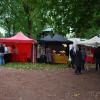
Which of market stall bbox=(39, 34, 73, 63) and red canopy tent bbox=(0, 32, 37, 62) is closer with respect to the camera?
red canopy tent bbox=(0, 32, 37, 62)

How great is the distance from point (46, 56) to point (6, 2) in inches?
624

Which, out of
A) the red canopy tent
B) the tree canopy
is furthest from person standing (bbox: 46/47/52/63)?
the tree canopy

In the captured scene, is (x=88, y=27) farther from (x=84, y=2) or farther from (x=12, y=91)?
(x=12, y=91)

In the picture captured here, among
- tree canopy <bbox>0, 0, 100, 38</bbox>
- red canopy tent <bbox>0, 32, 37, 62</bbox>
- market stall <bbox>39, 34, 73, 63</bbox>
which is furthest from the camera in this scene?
market stall <bbox>39, 34, 73, 63</bbox>

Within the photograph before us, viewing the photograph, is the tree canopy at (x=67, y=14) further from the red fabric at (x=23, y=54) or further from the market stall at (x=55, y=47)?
the red fabric at (x=23, y=54)

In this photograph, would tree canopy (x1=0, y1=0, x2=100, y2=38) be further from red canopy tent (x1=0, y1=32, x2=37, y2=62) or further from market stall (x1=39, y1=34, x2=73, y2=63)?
market stall (x1=39, y1=34, x2=73, y2=63)

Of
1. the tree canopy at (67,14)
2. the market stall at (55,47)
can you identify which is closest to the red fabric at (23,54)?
the market stall at (55,47)

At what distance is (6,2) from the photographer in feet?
176

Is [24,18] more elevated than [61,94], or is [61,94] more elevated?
[24,18]

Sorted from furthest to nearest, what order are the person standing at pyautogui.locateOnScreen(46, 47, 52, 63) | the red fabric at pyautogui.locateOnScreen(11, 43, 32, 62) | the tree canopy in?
1. the red fabric at pyautogui.locateOnScreen(11, 43, 32, 62)
2. the person standing at pyautogui.locateOnScreen(46, 47, 52, 63)
3. the tree canopy

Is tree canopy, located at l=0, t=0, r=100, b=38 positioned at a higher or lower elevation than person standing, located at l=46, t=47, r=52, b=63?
higher

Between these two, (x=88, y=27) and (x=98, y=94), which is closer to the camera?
(x=98, y=94)

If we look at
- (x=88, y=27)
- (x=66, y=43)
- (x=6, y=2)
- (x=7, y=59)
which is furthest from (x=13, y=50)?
(x=88, y=27)

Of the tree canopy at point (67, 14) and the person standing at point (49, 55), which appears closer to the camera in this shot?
the tree canopy at point (67, 14)
